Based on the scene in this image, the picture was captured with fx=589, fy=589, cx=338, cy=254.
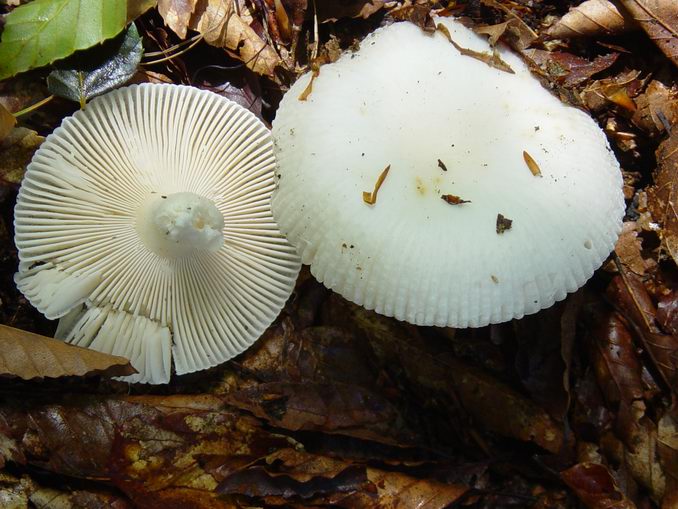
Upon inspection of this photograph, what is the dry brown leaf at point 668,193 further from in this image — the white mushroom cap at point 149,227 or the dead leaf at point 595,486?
the white mushroom cap at point 149,227

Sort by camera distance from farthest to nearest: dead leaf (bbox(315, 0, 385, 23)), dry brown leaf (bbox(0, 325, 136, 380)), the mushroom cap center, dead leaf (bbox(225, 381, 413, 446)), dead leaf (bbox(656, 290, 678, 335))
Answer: dead leaf (bbox(315, 0, 385, 23)) < dead leaf (bbox(656, 290, 678, 335)) < dead leaf (bbox(225, 381, 413, 446)) < dry brown leaf (bbox(0, 325, 136, 380)) < the mushroom cap center

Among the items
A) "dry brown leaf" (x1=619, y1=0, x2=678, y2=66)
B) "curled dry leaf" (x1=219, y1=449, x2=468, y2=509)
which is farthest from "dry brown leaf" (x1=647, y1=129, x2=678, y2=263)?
"curled dry leaf" (x1=219, y1=449, x2=468, y2=509)

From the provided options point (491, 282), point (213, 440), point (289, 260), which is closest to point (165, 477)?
point (213, 440)

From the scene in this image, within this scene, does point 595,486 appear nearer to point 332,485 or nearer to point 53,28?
point 332,485

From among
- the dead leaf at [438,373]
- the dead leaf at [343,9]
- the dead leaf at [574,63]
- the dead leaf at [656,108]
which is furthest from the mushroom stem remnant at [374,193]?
the dead leaf at [656,108]

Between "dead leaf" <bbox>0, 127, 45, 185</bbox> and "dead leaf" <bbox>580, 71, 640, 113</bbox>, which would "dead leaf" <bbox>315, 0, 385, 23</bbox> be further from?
"dead leaf" <bbox>0, 127, 45, 185</bbox>

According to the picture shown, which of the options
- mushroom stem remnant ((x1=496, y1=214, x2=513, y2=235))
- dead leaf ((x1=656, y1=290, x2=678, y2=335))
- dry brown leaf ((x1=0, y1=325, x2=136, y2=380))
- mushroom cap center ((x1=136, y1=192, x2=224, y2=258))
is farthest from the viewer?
dead leaf ((x1=656, y1=290, x2=678, y2=335))
